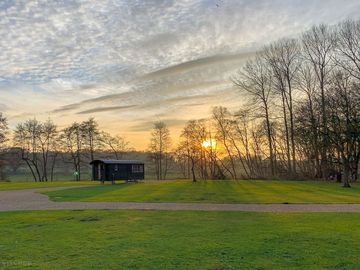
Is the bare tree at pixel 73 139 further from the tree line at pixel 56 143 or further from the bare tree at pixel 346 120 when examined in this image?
the bare tree at pixel 346 120

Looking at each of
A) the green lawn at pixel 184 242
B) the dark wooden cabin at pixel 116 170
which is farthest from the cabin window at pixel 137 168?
the green lawn at pixel 184 242

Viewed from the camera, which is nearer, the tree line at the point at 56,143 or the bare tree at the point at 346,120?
the bare tree at the point at 346,120

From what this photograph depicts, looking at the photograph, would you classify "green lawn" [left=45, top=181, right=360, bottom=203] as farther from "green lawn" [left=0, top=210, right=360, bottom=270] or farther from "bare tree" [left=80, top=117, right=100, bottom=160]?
"bare tree" [left=80, top=117, right=100, bottom=160]

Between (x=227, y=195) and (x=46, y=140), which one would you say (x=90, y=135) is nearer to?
(x=46, y=140)

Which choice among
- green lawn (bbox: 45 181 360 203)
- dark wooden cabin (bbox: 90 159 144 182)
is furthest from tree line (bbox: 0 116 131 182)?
green lawn (bbox: 45 181 360 203)

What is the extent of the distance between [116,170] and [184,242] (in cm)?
3458

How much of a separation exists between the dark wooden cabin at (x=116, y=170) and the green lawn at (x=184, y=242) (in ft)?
93.2

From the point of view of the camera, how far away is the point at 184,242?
27.6 feet

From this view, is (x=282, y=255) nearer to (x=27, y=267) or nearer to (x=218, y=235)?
(x=218, y=235)

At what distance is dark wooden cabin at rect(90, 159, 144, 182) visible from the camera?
1633 inches

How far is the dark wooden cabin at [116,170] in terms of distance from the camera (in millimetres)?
41469

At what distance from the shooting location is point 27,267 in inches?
259

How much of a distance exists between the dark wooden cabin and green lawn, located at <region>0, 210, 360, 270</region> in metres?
28.4

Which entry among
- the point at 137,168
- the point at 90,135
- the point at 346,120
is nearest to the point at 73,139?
the point at 90,135
